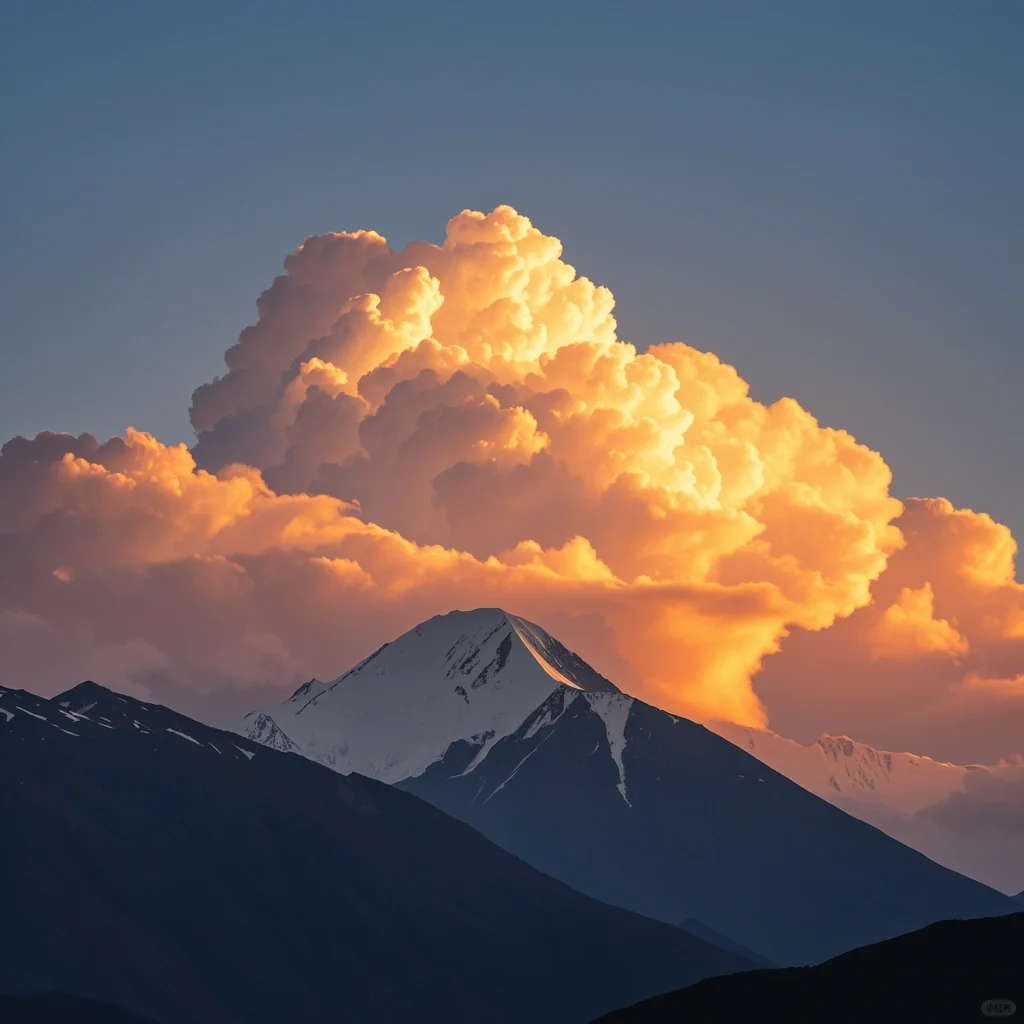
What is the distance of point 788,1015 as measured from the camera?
197875mm

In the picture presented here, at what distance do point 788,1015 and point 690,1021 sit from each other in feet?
30.0

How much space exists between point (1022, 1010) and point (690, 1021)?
1286 inches

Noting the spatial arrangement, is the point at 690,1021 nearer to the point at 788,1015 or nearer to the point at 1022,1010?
the point at 788,1015

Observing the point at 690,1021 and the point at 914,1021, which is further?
the point at 690,1021

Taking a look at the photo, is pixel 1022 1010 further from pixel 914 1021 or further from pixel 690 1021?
pixel 690 1021

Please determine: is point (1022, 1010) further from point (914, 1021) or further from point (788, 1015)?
point (788, 1015)

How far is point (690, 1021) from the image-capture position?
656 ft

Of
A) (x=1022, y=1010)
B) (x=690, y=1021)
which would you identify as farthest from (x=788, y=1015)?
(x=1022, y=1010)

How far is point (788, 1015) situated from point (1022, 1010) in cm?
2444

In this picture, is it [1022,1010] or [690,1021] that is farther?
[690,1021]

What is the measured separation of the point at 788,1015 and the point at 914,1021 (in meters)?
14.1

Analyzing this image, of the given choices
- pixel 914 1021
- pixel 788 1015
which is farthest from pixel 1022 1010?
pixel 788 1015
